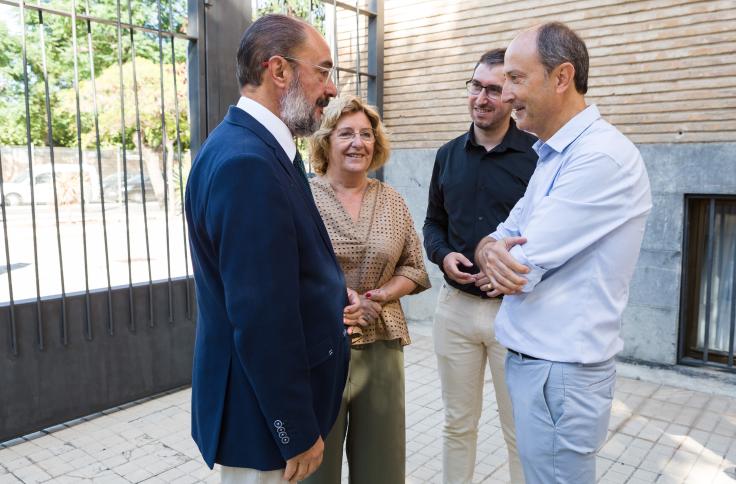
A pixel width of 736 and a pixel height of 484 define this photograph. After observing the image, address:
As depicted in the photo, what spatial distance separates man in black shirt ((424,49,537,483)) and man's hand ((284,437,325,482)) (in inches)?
47.1

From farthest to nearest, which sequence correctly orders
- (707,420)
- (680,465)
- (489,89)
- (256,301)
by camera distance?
(707,420), (680,465), (489,89), (256,301)

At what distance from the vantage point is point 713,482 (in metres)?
3.28

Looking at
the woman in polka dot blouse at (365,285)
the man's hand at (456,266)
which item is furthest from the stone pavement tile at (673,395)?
the woman in polka dot blouse at (365,285)

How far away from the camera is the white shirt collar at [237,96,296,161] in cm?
164

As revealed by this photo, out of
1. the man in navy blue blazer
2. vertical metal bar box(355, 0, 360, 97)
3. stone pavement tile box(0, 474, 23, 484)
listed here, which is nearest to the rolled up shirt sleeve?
the man in navy blue blazer

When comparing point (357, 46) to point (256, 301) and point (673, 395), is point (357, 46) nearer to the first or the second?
point (673, 395)

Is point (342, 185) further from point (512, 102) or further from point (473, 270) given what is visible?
point (512, 102)

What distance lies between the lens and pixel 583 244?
1621 mm

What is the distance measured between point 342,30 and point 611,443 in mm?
5419

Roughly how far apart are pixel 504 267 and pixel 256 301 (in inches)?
29.5

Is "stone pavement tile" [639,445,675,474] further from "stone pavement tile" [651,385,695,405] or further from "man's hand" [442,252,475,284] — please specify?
"man's hand" [442,252,475,284]

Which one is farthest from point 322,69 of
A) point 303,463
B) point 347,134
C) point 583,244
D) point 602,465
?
point 602,465

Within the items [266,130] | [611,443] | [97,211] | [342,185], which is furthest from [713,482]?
[97,211]

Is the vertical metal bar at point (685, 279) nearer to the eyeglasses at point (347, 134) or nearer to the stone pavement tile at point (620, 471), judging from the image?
the stone pavement tile at point (620, 471)
